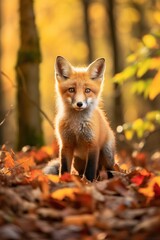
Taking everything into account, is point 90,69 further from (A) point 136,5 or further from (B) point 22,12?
(A) point 136,5

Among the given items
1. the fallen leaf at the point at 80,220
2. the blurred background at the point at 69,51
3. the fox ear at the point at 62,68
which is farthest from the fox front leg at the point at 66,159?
the fallen leaf at the point at 80,220

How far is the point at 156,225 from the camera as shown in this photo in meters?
3.32

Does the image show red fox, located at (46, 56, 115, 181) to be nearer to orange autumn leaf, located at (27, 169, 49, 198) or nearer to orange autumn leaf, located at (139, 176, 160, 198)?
orange autumn leaf, located at (27, 169, 49, 198)

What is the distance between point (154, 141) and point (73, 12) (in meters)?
10.1

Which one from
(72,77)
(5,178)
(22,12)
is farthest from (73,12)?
(5,178)

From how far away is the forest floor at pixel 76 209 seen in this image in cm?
339

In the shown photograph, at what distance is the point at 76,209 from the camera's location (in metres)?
3.84

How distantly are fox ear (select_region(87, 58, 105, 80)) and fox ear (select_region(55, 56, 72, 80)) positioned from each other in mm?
275

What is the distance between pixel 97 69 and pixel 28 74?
3.32 metres

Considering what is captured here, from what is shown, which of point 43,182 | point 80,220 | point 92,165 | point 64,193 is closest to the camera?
point 80,220

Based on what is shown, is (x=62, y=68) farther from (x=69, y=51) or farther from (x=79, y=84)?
(x=69, y=51)

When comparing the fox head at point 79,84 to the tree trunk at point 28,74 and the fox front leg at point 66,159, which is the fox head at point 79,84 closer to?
the fox front leg at point 66,159

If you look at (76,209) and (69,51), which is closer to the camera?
(76,209)

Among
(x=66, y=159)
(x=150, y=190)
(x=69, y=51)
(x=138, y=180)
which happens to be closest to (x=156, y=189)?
(x=150, y=190)
